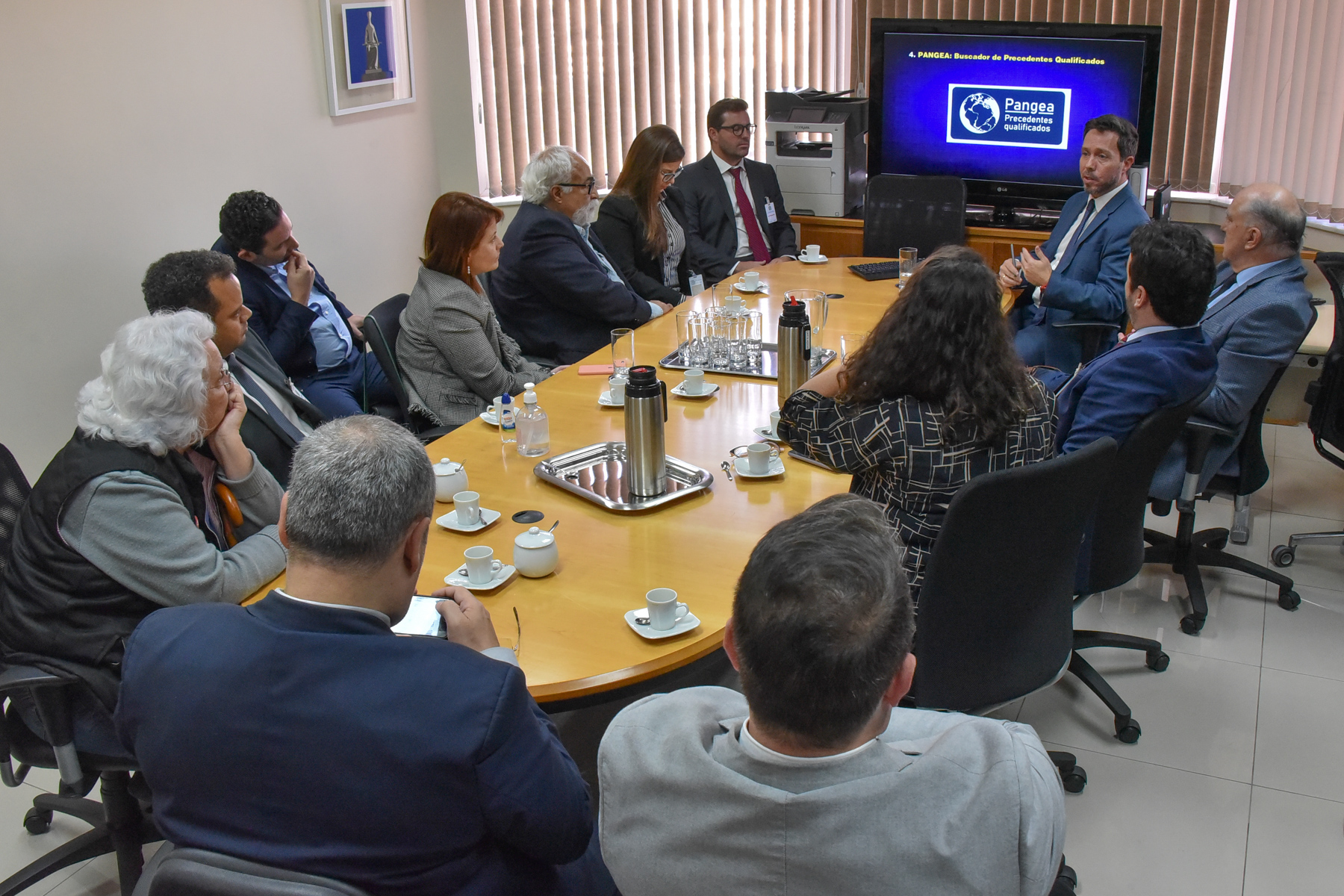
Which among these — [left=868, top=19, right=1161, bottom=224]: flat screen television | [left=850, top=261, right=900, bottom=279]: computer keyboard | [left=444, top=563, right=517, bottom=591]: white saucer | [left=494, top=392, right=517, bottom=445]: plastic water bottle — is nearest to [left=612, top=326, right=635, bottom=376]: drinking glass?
[left=494, top=392, right=517, bottom=445]: plastic water bottle

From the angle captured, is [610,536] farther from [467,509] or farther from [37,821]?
[37,821]

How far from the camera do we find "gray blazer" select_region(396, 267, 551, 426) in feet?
12.1

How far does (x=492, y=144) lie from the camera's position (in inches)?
245

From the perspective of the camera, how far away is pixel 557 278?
4.30m

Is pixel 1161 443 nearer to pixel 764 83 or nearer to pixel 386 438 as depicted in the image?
pixel 386 438

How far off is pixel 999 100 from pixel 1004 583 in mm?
4209

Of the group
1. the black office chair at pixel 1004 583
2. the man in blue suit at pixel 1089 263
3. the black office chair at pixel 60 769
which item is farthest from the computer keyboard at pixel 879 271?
the black office chair at pixel 60 769

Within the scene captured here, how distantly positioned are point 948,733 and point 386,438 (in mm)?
887

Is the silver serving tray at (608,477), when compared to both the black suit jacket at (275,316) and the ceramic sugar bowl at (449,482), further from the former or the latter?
the black suit jacket at (275,316)

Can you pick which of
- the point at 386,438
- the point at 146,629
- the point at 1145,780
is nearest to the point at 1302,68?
the point at 1145,780

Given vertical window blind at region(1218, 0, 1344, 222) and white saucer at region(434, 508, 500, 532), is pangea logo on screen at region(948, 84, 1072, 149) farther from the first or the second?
white saucer at region(434, 508, 500, 532)

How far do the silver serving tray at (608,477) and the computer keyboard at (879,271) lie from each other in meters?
2.29

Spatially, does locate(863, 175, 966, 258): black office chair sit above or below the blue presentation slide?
below

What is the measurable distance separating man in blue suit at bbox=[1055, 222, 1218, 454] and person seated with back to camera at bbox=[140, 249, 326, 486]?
78.1 inches
